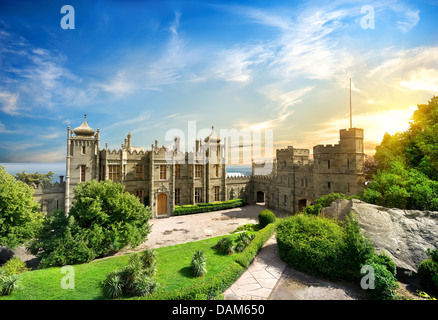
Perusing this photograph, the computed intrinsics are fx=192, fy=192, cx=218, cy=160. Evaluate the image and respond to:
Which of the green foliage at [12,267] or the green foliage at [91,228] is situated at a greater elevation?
the green foliage at [91,228]

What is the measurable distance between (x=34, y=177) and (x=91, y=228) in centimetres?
2875

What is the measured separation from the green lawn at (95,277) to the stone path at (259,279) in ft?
5.19

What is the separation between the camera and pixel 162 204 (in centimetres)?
3156

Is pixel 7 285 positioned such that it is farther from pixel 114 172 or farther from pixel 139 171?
pixel 139 171

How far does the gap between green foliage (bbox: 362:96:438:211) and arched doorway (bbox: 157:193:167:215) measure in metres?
26.6

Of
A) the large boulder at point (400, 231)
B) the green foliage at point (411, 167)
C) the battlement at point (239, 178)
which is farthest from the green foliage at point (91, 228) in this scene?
the battlement at point (239, 178)

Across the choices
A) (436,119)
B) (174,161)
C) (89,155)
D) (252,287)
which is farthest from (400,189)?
(89,155)

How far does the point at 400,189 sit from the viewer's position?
16.5 m

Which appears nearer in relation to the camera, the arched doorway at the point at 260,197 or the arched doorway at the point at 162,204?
the arched doorway at the point at 162,204

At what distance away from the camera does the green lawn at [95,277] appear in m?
10.2

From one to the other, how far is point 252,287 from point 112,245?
39.5ft

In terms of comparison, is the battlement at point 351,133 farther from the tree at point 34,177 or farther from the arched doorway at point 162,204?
the tree at point 34,177

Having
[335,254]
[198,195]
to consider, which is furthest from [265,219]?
[198,195]
